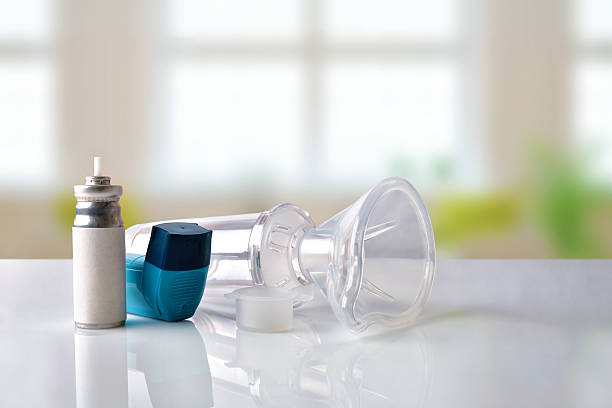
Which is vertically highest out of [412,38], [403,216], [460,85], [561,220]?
[412,38]

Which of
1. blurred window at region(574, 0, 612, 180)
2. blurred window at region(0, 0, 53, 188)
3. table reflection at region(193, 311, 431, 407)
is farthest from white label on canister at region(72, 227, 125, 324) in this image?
blurred window at region(574, 0, 612, 180)

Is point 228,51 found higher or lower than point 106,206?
higher

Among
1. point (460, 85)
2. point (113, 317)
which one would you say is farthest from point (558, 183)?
point (113, 317)

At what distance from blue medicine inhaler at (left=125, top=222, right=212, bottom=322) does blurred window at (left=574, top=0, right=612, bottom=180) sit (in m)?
3.03

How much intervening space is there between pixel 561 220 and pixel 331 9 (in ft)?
5.39

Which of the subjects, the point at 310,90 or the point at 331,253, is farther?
the point at 310,90

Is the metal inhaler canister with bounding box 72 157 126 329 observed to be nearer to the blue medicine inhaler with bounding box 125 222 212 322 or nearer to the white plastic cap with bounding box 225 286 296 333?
the blue medicine inhaler with bounding box 125 222 212 322

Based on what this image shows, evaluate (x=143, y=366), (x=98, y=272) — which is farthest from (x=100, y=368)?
(x=98, y=272)

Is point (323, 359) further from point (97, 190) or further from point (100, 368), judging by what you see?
point (97, 190)

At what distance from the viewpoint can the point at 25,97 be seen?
3250 millimetres

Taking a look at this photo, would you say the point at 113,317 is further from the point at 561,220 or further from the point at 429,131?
the point at 561,220

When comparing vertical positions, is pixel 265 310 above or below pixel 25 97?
below

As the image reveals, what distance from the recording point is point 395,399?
0.52 metres

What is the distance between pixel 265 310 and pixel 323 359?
0.48 feet
